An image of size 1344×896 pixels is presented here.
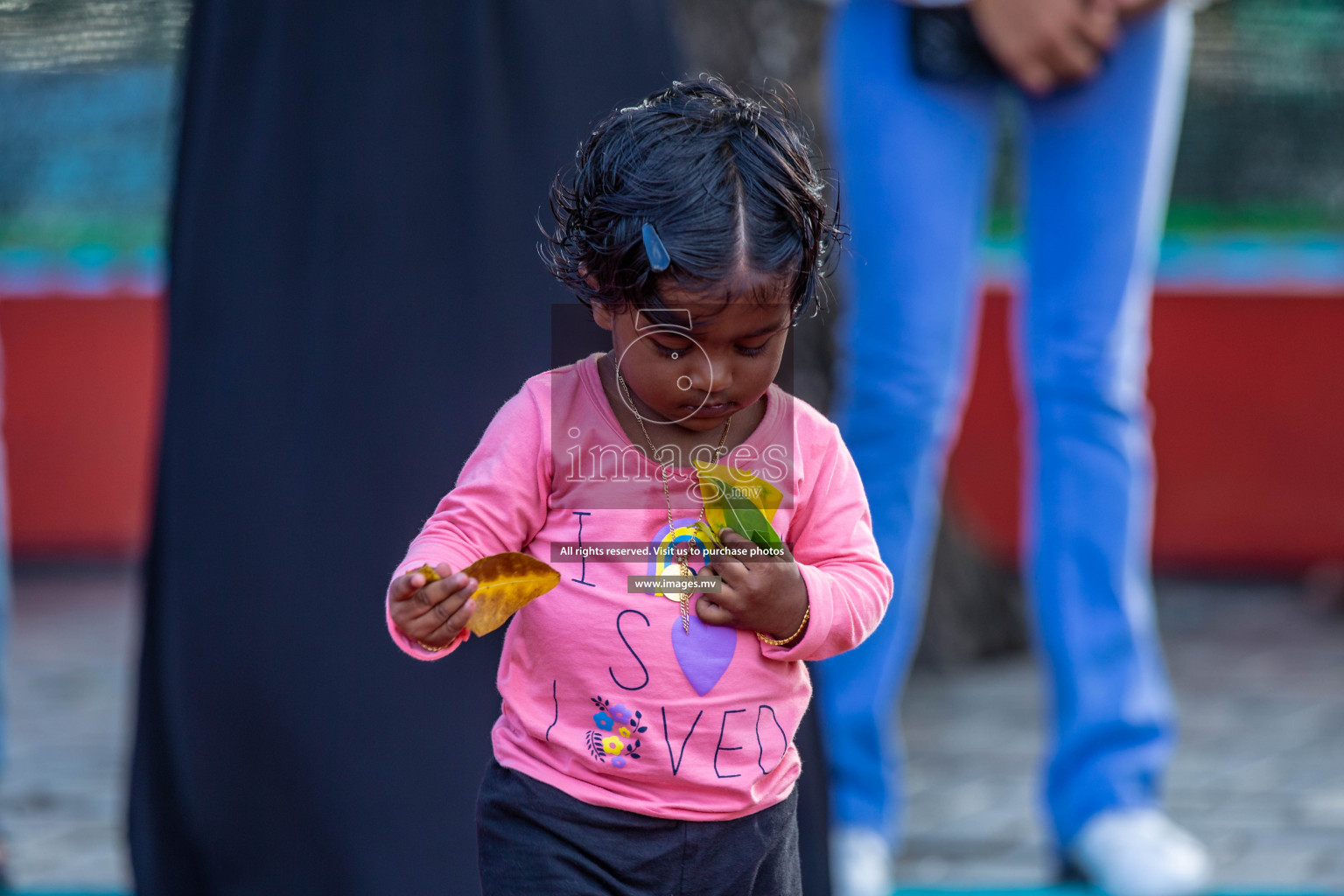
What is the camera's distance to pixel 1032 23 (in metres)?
1.93

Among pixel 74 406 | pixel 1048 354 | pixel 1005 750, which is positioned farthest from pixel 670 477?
pixel 74 406

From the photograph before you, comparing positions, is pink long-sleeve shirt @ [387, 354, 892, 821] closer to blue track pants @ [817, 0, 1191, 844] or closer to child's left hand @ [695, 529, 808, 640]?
child's left hand @ [695, 529, 808, 640]

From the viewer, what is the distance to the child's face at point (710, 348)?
0.83 meters

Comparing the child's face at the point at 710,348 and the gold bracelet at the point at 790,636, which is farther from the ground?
the child's face at the point at 710,348

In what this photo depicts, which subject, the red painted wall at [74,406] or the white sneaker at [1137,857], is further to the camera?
the red painted wall at [74,406]

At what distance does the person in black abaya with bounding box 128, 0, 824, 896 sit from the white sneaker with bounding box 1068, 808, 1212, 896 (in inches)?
41.7

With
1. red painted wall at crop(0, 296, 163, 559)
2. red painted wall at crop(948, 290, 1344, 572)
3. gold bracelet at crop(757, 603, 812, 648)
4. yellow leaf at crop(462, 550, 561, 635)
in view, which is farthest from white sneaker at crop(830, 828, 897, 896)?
red painted wall at crop(0, 296, 163, 559)

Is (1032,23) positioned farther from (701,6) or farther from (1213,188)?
(1213,188)

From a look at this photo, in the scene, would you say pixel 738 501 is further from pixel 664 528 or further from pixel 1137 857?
pixel 1137 857

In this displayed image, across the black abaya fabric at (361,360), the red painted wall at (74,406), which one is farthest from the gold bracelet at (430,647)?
the red painted wall at (74,406)

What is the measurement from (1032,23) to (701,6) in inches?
92.8

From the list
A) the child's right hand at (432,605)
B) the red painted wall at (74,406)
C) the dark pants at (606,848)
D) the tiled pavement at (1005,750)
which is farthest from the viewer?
the red painted wall at (74,406)

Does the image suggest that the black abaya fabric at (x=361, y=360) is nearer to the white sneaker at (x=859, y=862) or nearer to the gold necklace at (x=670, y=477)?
the gold necklace at (x=670, y=477)

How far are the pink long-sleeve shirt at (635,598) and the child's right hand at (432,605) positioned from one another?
4cm
